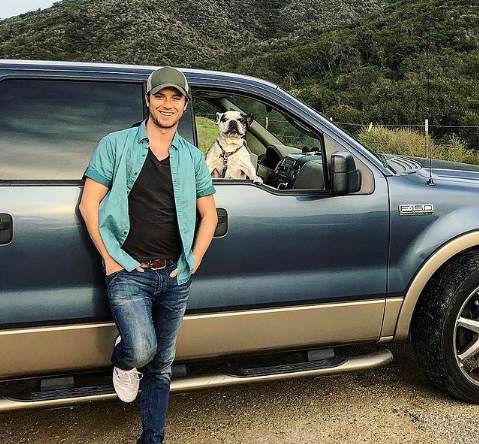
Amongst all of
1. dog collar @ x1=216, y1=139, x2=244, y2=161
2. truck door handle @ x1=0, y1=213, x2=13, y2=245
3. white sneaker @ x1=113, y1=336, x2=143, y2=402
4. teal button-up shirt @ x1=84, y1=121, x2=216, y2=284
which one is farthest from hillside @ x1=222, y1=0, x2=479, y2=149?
truck door handle @ x1=0, y1=213, x2=13, y2=245

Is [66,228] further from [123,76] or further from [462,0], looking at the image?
[462,0]

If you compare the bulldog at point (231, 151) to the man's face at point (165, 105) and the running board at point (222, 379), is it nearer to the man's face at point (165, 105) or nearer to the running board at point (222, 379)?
the man's face at point (165, 105)

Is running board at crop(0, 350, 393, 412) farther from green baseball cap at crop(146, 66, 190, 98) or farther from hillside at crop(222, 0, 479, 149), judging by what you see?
hillside at crop(222, 0, 479, 149)

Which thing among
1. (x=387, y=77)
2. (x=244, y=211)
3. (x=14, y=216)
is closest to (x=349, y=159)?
(x=244, y=211)

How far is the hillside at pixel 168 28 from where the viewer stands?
4703 centimetres

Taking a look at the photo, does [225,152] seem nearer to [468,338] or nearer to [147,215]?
[147,215]

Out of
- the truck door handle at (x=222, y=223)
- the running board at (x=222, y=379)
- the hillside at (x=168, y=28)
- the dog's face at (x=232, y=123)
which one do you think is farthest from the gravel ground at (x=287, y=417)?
the hillside at (x=168, y=28)

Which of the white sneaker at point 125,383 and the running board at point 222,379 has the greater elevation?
the white sneaker at point 125,383

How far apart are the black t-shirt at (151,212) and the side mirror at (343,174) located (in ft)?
3.07

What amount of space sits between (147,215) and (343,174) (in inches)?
42.9

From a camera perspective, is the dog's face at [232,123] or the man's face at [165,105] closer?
the man's face at [165,105]

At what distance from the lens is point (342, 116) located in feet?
69.1

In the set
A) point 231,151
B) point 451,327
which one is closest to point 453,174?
point 451,327

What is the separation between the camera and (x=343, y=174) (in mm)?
3146
